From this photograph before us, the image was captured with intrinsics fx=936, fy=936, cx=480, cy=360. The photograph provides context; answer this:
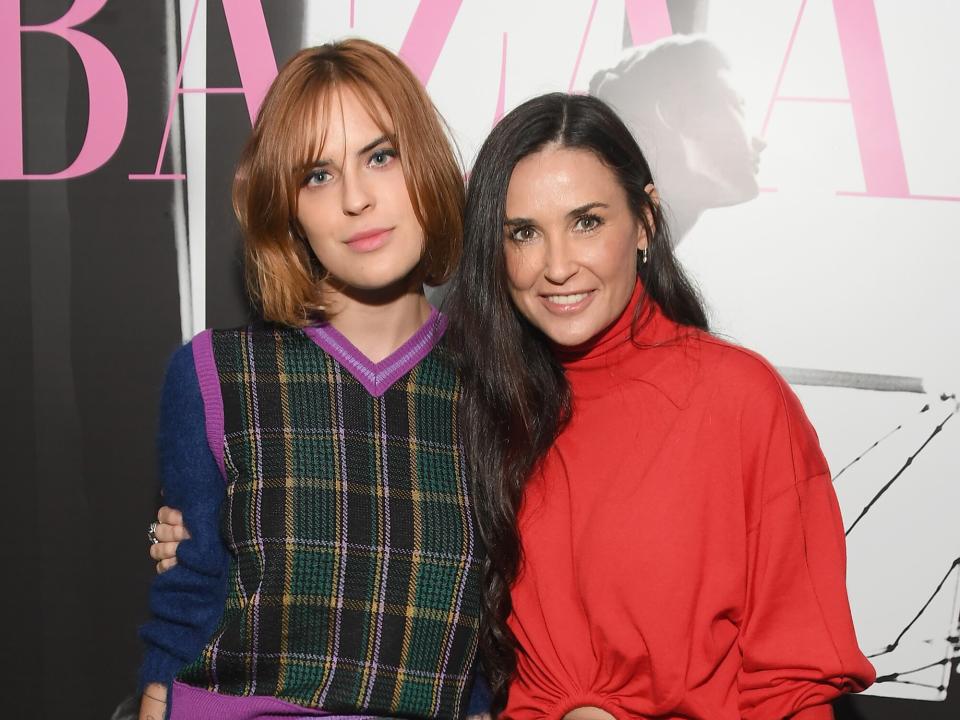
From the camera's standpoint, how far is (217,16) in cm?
188

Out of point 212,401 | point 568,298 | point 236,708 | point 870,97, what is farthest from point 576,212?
point 236,708

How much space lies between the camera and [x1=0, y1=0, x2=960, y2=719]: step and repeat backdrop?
5.83ft

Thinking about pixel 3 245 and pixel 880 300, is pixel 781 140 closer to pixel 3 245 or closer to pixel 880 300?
pixel 880 300

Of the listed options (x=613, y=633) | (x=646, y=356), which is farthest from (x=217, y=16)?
(x=613, y=633)

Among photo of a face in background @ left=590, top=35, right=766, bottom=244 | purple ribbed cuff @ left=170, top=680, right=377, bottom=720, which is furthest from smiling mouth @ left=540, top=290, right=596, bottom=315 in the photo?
purple ribbed cuff @ left=170, top=680, right=377, bottom=720

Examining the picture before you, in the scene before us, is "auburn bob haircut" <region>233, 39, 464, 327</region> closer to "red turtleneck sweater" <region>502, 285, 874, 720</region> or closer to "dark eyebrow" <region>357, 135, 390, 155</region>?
"dark eyebrow" <region>357, 135, 390, 155</region>

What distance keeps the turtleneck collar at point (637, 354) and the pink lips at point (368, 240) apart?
341 millimetres

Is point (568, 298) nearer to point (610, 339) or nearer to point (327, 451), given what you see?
point (610, 339)

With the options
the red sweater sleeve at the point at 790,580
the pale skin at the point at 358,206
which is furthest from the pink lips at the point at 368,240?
the red sweater sleeve at the point at 790,580

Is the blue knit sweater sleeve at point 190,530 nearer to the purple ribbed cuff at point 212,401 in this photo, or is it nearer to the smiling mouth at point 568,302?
the purple ribbed cuff at point 212,401

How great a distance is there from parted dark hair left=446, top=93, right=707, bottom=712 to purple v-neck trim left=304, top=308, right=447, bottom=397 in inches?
3.3

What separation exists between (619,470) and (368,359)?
43 centimetres

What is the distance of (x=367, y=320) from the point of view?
1.51 meters

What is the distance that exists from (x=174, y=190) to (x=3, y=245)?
0.41 m
